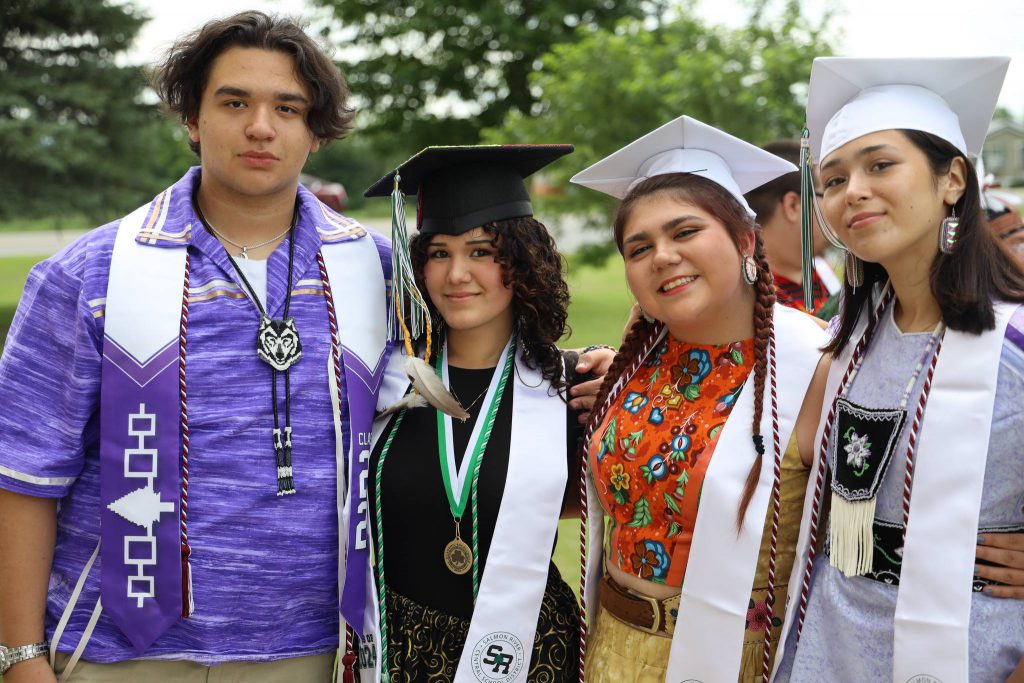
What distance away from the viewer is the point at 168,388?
2.28 m

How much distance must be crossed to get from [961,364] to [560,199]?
11630 millimetres

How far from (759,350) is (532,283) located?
0.67m

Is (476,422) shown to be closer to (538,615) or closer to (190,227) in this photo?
(538,615)

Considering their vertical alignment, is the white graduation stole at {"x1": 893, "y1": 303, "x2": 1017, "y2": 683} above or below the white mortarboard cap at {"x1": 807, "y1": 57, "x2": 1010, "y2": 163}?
below

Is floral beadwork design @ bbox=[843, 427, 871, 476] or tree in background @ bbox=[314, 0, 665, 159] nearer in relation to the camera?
floral beadwork design @ bbox=[843, 427, 871, 476]

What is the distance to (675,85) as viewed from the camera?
11281 millimetres

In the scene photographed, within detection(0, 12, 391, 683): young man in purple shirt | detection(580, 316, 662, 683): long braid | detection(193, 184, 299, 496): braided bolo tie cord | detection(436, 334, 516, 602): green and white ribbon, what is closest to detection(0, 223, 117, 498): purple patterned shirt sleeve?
detection(0, 12, 391, 683): young man in purple shirt

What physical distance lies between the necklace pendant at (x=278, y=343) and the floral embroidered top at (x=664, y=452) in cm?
82

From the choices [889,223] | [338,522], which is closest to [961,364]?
[889,223]

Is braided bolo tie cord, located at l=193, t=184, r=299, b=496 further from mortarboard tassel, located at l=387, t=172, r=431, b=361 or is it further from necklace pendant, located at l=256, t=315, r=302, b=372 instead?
mortarboard tassel, located at l=387, t=172, r=431, b=361

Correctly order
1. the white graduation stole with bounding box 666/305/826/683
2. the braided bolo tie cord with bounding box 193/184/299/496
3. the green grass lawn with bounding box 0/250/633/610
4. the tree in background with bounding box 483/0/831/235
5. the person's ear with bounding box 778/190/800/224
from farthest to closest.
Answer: the tree in background with bounding box 483/0/831/235, the green grass lawn with bounding box 0/250/633/610, the person's ear with bounding box 778/190/800/224, the braided bolo tie cord with bounding box 193/184/299/496, the white graduation stole with bounding box 666/305/826/683

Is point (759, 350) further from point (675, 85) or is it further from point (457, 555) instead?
point (675, 85)

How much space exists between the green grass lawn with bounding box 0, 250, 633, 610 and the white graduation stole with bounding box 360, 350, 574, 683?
2549 mm

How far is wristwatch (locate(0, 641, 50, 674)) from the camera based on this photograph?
230 centimetres
